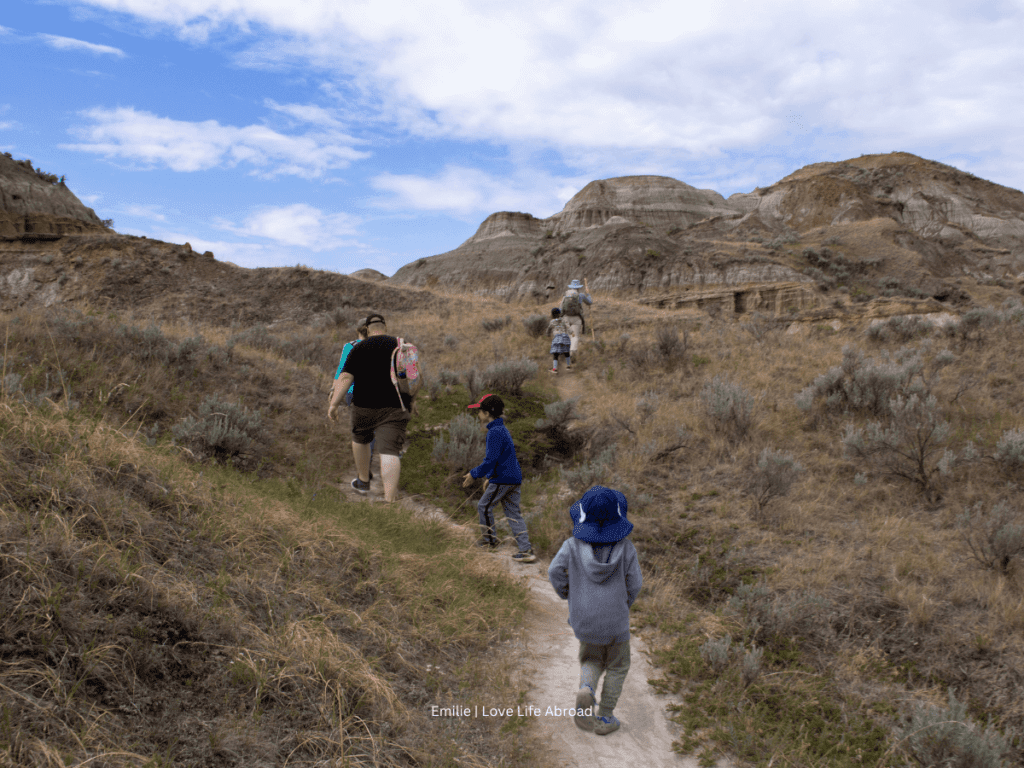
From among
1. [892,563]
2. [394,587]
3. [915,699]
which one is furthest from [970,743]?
[394,587]

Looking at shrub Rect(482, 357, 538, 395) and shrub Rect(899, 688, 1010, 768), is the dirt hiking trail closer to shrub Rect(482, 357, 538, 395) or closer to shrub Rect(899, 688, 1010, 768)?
shrub Rect(899, 688, 1010, 768)

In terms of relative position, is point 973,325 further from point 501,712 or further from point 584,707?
point 501,712

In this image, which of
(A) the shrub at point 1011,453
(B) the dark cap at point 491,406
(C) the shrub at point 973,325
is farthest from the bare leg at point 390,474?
(C) the shrub at point 973,325

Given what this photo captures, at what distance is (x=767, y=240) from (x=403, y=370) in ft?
110

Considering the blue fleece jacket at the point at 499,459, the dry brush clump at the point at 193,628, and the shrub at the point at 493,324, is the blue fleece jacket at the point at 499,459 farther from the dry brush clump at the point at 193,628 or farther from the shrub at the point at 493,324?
the shrub at the point at 493,324

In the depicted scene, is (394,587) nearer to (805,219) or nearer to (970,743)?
(970,743)

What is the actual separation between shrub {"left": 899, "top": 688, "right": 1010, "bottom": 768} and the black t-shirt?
15.9 feet

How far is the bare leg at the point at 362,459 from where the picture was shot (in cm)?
627

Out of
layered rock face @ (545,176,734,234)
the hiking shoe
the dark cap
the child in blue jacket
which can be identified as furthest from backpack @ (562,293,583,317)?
layered rock face @ (545,176,734,234)

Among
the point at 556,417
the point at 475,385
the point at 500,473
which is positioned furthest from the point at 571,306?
the point at 500,473

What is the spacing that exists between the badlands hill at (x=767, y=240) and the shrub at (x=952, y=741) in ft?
73.5

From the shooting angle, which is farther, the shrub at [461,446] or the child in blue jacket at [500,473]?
the shrub at [461,446]

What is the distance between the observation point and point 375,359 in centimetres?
596

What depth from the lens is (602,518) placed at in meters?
3.19
